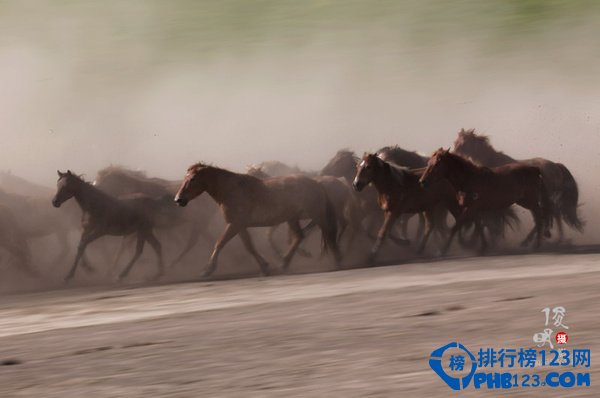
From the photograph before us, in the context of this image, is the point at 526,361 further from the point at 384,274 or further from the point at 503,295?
the point at 384,274

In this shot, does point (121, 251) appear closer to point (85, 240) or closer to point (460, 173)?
point (85, 240)

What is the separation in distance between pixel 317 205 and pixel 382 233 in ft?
3.31

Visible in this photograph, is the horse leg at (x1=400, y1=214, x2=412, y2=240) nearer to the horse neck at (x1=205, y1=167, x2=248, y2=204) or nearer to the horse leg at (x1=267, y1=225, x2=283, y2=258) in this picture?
the horse leg at (x1=267, y1=225, x2=283, y2=258)

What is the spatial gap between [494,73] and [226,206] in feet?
71.2

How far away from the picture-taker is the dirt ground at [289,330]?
891 cm

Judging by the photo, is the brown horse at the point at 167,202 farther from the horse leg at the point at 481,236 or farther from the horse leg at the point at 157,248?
the horse leg at the point at 481,236

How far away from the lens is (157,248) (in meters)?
18.7

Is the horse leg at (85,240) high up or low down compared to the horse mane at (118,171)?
down

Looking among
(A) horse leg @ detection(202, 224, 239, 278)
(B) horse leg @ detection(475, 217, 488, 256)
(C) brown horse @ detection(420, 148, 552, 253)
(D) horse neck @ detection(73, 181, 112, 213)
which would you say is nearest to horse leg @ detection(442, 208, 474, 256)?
(C) brown horse @ detection(420, 148, 552, 253)

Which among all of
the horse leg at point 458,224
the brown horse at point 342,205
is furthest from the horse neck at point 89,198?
the horse leg at point 458,224

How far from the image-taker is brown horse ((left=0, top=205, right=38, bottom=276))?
1869 cm

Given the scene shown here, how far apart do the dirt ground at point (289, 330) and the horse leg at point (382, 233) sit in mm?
1614

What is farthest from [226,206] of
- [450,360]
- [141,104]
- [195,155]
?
[141,104]

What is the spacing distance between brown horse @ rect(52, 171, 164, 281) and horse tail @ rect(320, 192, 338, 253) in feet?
7.50
